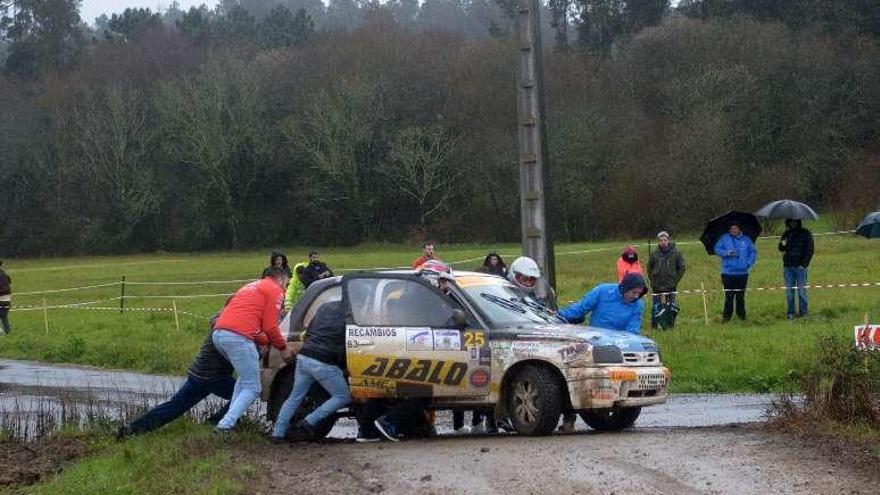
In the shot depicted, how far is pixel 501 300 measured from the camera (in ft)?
42.4

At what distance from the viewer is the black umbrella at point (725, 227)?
23094mm

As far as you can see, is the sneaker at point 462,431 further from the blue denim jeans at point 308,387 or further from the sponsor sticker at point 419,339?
the blue denim jeans at point 308,387

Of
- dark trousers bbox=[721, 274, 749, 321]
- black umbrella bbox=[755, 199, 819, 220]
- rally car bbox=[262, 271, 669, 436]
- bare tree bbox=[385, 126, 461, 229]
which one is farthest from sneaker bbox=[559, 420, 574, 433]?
bare tree bbox=[385, 126, 461, 229]

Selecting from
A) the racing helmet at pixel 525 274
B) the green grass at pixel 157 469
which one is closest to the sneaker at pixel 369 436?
the green grass at pixel 157 469

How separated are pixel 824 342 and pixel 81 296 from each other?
32.3 metres

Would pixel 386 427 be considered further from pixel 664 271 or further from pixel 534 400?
pixel 664 271

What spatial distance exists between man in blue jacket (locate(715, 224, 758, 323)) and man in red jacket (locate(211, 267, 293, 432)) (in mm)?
11321

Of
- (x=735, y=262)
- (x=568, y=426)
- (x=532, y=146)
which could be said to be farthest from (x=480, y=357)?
(x=735, y=262)

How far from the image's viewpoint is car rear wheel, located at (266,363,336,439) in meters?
12.8

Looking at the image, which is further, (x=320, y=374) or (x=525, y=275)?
(x=525, y=275)

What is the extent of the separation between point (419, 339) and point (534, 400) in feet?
4.20

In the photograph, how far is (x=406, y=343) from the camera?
41.2 feet

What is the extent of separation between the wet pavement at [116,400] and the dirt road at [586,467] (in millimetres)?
2380

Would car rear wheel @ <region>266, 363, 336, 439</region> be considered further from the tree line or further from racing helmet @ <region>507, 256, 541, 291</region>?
the tree line
